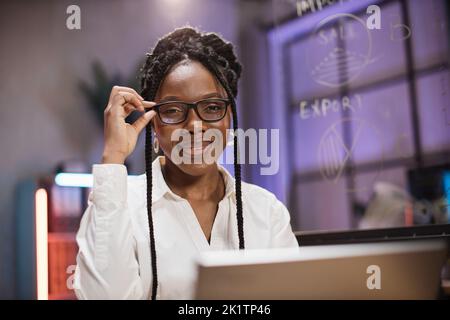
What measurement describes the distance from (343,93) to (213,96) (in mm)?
569

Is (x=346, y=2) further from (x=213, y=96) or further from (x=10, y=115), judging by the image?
(x=10, y=115)

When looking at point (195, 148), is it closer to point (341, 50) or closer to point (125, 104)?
point (125, 104)

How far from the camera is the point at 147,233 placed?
1.26 meters

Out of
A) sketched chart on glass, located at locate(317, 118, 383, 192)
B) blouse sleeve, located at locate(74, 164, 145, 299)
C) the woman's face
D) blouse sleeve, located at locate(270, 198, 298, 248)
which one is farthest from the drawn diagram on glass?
blouse sleeve, located at locate(74, 164, 145, 299)

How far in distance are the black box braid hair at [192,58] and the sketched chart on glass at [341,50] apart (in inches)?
16.6

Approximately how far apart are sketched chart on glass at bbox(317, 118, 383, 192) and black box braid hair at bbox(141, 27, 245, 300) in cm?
43

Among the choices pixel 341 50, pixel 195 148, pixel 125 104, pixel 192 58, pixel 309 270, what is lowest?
pixel 309 270

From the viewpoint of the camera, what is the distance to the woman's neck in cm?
134

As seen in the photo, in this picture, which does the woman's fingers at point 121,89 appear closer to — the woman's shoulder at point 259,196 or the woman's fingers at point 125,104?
the woman's fingers at point 125,104

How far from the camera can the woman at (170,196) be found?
1.17 metres

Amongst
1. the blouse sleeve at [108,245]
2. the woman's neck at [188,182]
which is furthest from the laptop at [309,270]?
the woman's neck at [188,182]

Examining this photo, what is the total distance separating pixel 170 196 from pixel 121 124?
8.1 inches

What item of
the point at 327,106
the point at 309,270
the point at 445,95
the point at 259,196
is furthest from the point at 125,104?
the point at 445,95

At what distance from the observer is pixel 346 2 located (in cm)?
167
